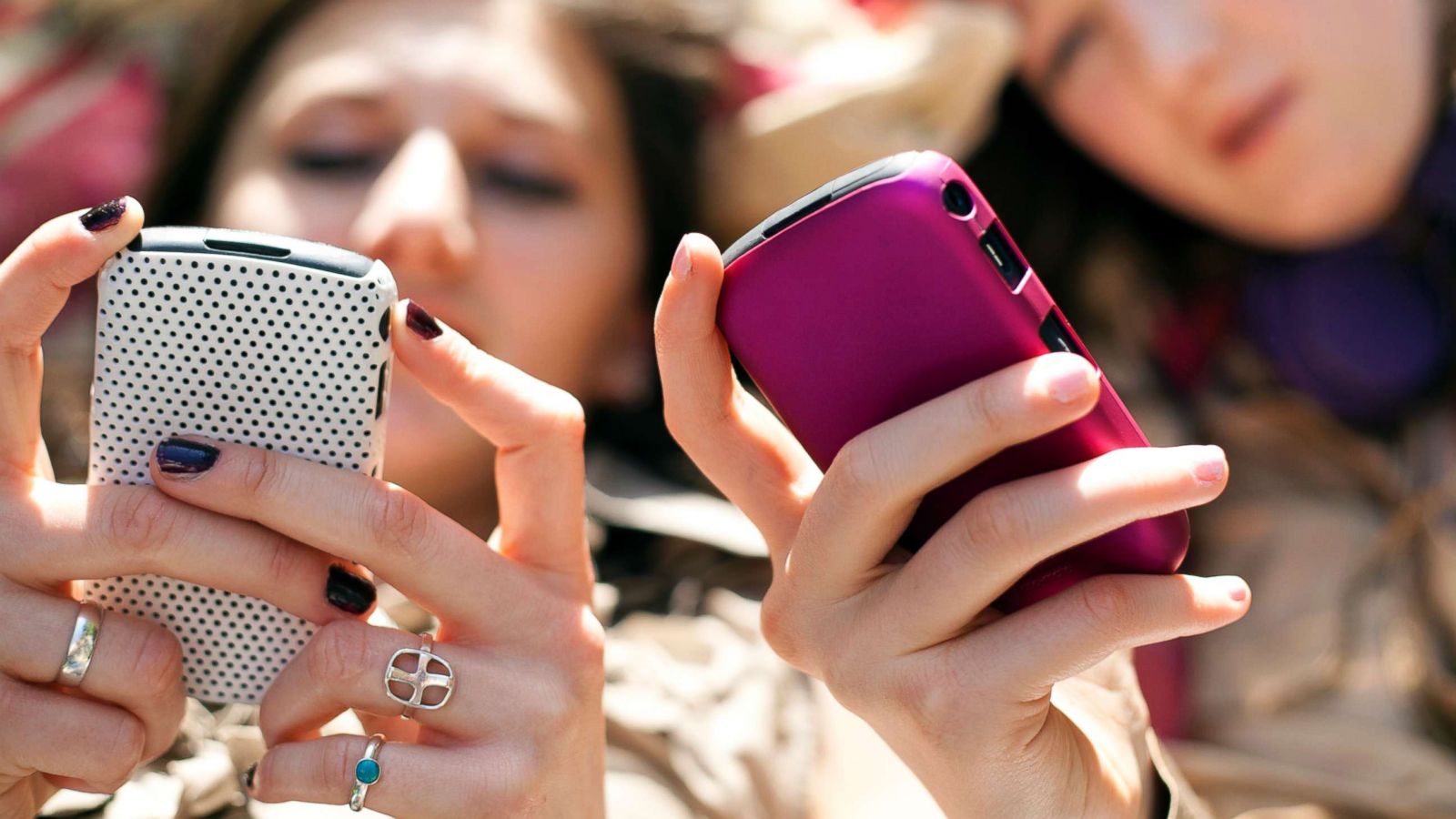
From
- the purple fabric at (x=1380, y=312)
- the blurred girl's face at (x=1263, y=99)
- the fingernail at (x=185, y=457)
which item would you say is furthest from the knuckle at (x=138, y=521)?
the purple fabric at (x=1380, y=312)

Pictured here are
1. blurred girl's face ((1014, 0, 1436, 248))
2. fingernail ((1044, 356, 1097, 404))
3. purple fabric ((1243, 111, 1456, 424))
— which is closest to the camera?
fingernail ((1044, 356, 1097, 404))

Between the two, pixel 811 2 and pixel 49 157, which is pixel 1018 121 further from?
pixel 49 157

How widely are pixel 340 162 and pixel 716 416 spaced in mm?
744

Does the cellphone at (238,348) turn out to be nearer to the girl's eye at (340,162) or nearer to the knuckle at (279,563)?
the knuckle at (279,563)

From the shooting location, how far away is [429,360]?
29.5 inches

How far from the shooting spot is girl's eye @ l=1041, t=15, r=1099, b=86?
148 cm

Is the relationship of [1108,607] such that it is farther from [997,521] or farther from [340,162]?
[340,162]

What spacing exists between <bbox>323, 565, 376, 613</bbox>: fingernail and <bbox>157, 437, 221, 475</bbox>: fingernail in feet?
0.35

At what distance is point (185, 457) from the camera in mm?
722

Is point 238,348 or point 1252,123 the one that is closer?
point 238,348

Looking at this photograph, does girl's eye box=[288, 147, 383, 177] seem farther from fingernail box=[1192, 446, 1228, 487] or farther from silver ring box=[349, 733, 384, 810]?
fingernail box=[1192, 446, 1228, 487]

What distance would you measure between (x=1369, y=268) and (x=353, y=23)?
129cm

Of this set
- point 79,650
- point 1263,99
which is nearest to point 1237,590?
point 79,650

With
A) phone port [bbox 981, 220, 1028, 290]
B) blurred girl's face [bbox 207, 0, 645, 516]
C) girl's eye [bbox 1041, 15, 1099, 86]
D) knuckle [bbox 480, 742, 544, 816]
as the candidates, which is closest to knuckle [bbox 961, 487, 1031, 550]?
phone port [bbox 981, 220, 1028, 290]
